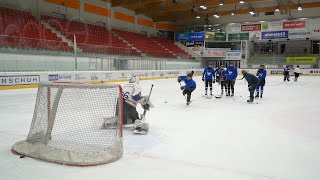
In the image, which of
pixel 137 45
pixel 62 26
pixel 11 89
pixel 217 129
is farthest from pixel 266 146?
pixel 137 45

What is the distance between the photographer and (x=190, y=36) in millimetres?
31734

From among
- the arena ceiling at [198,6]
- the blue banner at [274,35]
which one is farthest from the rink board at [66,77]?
the blue banner at [274,35]

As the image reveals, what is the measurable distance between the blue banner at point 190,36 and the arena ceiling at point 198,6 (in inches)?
74.1

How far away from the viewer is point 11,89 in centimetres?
1106

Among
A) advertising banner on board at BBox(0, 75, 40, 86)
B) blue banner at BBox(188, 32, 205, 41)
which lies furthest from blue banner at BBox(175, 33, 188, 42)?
advertising banner on board at BBox(0, 75, 40, 86)

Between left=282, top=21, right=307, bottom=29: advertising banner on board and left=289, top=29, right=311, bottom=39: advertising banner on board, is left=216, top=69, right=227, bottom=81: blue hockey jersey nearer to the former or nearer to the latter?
left=289, top=29, right=311, bottom=39: advertising banner on board

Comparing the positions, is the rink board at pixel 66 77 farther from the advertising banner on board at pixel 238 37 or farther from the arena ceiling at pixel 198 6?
the advertising banner on board at pixel 238 37

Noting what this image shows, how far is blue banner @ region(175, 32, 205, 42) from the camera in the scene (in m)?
30.9

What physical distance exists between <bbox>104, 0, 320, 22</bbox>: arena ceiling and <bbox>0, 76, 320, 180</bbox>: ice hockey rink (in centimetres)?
1889

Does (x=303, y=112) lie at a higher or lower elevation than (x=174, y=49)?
lower

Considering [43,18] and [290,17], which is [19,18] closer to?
[43,18]

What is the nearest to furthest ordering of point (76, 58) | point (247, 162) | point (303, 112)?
point (247, 162) → point (303, 112) → point (76, 58)

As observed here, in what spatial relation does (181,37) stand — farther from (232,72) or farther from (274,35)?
(232,72)

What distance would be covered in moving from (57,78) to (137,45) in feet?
41.1
